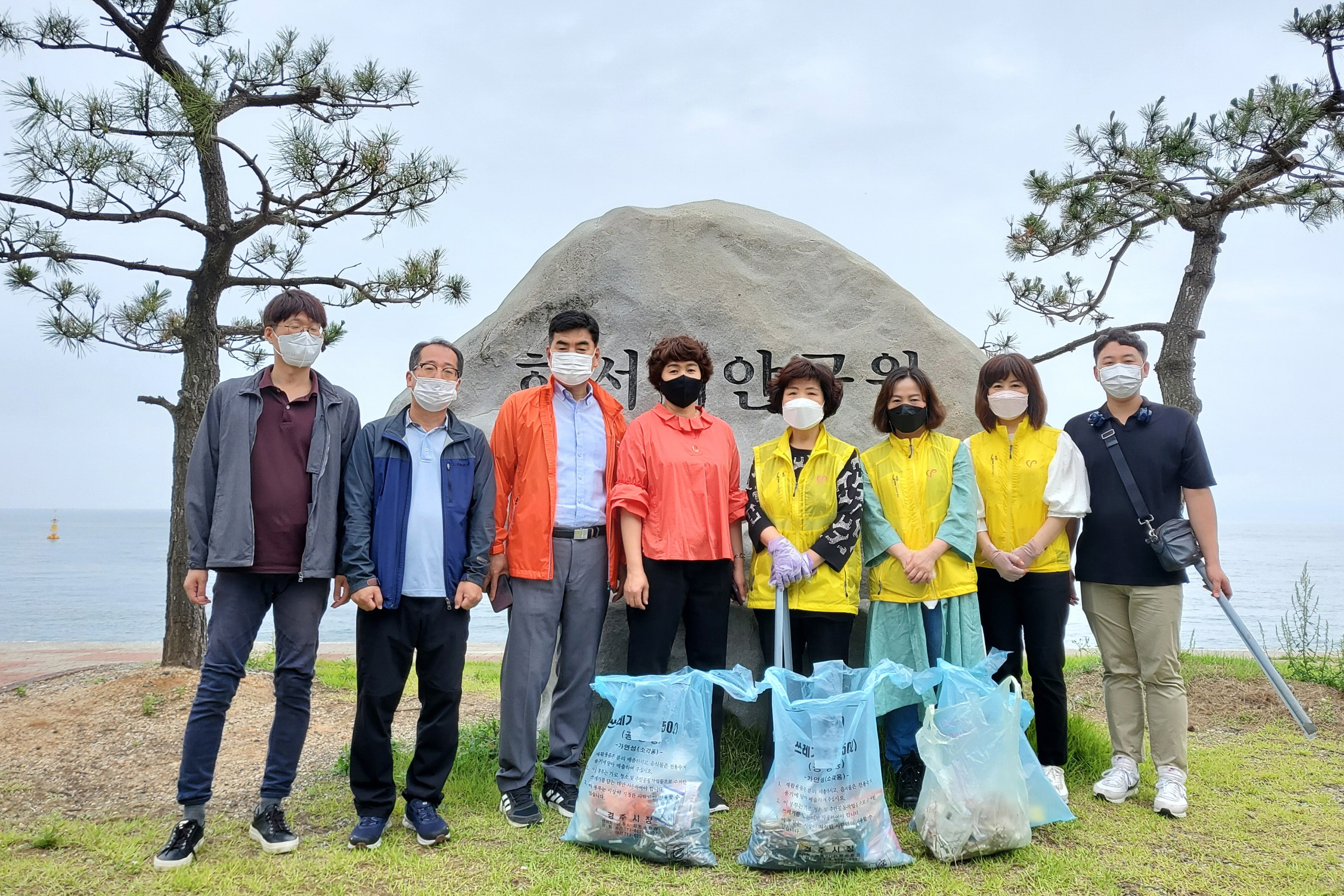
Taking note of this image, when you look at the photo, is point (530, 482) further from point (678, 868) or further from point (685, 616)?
point (678, 868)

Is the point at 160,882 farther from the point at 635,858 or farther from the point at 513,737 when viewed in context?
the point at 635,858

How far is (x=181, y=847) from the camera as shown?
2697mm

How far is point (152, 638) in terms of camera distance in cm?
1184

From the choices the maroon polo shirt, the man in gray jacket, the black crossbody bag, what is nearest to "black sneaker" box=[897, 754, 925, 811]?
the black crossbody bag

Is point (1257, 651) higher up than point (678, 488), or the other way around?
point (678, 488)

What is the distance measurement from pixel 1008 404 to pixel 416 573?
2.11 m

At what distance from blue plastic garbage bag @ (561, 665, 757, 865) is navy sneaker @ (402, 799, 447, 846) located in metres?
0.49

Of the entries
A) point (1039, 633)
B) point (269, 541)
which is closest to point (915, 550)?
point (1039, 633)

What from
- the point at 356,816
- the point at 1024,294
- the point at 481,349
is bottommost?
the point at 356,816

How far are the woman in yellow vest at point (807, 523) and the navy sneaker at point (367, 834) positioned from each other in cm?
126

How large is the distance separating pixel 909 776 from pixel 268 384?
2.50 metres

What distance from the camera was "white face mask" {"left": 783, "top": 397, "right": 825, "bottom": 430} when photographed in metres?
3.17

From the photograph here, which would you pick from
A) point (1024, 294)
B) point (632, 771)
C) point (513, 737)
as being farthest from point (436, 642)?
point (1024, 294)

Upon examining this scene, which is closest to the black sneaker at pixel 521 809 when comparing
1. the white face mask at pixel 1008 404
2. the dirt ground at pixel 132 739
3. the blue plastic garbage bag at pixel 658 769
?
the blue plastic garbage bag at pixel 658 769
